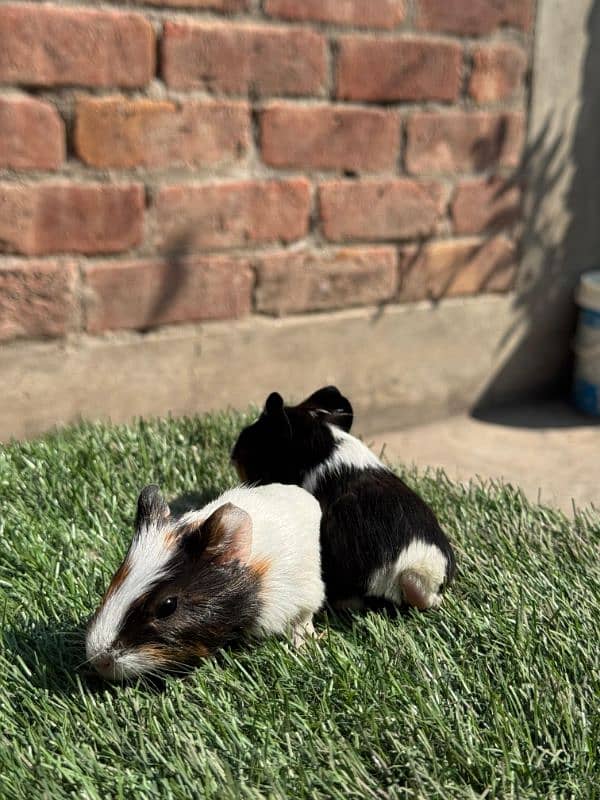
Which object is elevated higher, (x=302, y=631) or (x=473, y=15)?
(x=473, y=15)

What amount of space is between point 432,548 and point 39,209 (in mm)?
1612

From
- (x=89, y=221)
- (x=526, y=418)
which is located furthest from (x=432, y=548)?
(x=526, y=418)

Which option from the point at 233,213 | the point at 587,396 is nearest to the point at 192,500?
the point at 233,213

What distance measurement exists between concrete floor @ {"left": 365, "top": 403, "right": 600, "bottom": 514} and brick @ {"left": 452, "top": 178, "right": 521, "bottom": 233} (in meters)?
0.81

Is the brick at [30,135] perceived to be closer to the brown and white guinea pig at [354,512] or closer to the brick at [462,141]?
the brown and white guinea pig at [354,512]

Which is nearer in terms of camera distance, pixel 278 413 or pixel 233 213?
pixel 278 413

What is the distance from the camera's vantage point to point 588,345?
3.92m

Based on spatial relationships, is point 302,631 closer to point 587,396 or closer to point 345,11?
point 345,11

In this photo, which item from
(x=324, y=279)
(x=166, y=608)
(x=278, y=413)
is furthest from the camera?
(x=324, y=279)

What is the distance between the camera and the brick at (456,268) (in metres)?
3.57

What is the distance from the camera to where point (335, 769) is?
5.24ft

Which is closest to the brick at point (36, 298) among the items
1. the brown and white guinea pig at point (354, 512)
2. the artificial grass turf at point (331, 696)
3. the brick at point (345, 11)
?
the artificial grass turf at point (331, 696)

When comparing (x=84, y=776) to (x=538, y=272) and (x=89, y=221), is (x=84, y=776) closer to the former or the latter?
(x=89, y=221)

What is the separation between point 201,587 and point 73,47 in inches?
69.5
